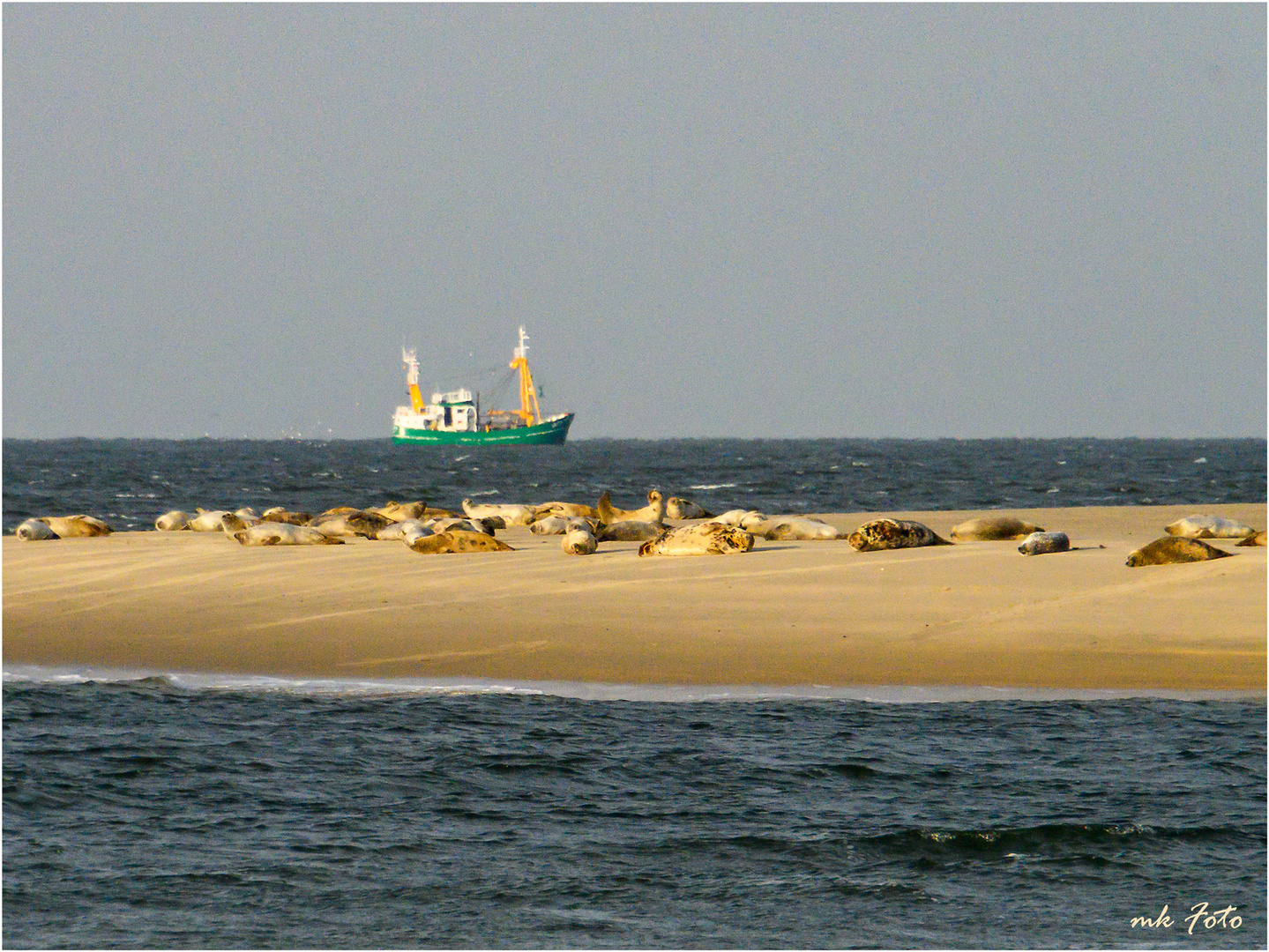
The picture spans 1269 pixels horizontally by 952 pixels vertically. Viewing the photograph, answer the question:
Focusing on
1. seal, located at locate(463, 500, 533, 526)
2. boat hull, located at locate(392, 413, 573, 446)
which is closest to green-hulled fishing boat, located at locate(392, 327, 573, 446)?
boat hull, located at locate(392, 413, 573, 446)

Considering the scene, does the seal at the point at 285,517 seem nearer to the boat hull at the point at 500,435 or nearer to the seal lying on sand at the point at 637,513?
the seal lying on sand at the point at 637,513

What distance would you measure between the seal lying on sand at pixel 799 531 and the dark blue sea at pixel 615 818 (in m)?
9.79

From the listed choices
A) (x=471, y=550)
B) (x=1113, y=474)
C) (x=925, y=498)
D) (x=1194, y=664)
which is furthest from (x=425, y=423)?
(x=1194, y=664)

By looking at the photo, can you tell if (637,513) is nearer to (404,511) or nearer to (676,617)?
(404,511)

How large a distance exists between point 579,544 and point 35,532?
986 centimetres

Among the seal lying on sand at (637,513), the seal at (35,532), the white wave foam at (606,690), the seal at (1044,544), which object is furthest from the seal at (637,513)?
the white wave foam at (606,690)

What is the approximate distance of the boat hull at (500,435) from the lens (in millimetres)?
132875

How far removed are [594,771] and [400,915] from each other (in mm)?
2276

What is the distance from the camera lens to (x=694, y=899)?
6.26 metres

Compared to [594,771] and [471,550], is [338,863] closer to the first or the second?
[594,771]

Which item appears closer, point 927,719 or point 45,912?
point 45,912

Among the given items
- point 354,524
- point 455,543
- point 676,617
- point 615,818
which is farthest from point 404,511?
point 615,818
